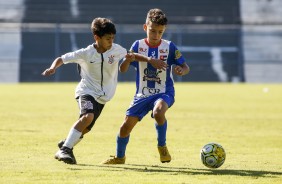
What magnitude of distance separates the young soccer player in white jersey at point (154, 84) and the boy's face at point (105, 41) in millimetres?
261

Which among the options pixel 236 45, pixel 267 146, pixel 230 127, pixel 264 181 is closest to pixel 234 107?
pixel 230 127

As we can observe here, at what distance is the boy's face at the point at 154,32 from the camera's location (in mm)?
9145

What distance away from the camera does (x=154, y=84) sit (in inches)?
369

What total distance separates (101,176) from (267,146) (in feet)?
13.9

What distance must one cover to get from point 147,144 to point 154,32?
2847mm

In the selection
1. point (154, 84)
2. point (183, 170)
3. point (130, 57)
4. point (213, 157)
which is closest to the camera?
point (183, 170)

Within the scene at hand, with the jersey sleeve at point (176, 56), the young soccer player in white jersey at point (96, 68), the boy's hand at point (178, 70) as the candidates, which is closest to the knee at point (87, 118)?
the young soccer player in white jersey at point (96, 68)

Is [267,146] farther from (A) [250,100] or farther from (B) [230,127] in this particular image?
(A) [250,100]

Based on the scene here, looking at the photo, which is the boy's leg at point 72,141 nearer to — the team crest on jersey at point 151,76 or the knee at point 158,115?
the knee at point 158,115

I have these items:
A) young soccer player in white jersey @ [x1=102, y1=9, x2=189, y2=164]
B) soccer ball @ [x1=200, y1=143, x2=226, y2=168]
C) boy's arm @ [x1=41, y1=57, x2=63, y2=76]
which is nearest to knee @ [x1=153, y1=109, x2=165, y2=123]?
young soccer player in white jersey @ [x1=102, y1=9, x2=189, y2=164]

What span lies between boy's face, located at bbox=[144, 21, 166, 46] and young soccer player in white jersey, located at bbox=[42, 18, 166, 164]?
0.33 metres

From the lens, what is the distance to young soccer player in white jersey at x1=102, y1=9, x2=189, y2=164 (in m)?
9.02

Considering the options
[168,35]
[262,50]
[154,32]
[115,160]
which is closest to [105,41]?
[154,32]

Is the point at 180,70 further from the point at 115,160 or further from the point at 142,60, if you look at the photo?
the point at 115,160
